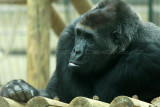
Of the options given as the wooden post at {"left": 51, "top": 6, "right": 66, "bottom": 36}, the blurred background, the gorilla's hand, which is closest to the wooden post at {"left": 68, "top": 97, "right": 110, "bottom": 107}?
the gorilla's hand

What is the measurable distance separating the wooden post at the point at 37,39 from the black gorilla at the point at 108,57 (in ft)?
2.87

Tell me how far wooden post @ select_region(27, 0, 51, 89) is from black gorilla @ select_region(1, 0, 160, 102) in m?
0.88

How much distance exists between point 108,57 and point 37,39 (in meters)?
1.31

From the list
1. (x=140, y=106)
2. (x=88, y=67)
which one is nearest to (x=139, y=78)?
(x=88, y=67)

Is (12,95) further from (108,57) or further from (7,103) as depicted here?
(108,57)

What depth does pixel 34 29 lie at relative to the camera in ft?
13.9

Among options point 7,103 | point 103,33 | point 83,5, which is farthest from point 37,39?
point 7,103

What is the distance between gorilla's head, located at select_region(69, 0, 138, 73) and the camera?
10.3ft

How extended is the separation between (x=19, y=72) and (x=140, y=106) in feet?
19.3

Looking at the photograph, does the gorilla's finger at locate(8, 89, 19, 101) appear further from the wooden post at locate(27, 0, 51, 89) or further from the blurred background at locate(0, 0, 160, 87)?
the blurred background at locate(0, 0, 160, 87)

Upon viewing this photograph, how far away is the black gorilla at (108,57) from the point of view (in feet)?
9.84

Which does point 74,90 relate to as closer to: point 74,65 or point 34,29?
point 74,65

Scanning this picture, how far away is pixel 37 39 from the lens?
423cm

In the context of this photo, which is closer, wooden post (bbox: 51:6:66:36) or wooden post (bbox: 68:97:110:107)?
wooden post (bbox: 68:97:110:107)
